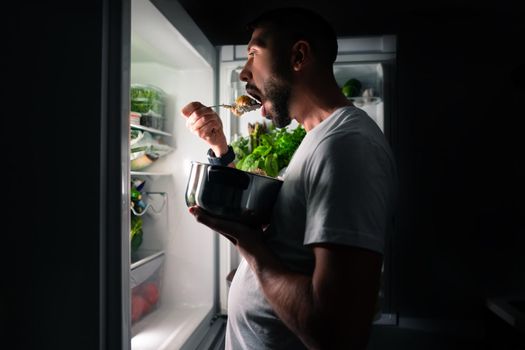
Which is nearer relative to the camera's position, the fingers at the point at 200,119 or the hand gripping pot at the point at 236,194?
the hand gripping pot at the point at 236,194

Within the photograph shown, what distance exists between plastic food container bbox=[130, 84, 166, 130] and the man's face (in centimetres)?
71

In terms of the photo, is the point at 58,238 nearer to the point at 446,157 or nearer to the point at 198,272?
the point at 198,272

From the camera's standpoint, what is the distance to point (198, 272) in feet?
5.11

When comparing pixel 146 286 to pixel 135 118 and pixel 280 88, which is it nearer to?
pixel 135 118

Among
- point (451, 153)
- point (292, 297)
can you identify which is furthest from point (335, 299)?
point (451, 153)

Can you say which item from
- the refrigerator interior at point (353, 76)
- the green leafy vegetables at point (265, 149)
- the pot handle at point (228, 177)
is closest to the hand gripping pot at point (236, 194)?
the pot handle at point (228, 177)

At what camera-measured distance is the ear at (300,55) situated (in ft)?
2.52

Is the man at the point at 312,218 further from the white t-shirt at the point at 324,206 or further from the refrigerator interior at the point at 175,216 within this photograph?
the refrigerator interior at the point at 175,216

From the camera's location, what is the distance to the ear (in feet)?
2.52

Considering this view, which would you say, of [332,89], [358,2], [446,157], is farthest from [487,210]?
[332,89]

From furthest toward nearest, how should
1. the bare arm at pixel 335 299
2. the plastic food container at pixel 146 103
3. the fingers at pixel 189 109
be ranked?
1. the plastic food container at pixel 146 103
2. the fingers at pixel 189 109
3. the bare arm at pixel 335 299

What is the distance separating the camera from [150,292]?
4.88ft

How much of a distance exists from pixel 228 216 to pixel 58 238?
35cm

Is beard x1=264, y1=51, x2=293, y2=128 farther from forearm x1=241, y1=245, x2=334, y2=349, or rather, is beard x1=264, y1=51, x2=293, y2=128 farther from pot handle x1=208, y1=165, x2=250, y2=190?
forearm x1=241, y1=245, x2=334, y2=349
